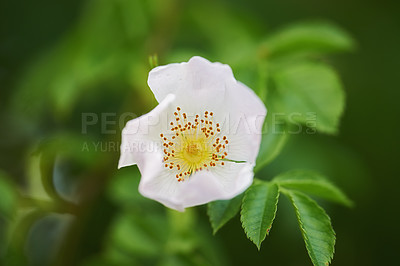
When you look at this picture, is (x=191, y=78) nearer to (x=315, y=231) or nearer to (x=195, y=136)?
(x=195, y=136)

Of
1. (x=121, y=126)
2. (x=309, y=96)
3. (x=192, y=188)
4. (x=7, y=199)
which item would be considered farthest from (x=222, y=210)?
(x=121, y=126)

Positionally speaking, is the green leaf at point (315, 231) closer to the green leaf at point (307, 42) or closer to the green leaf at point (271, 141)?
the green leaf at point (271, 141)

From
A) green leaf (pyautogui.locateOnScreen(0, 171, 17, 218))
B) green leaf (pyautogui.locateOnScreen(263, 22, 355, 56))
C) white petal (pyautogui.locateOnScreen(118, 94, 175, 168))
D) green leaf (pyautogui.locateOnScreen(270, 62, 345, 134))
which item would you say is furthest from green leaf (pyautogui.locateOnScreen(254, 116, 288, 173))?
green leaf (pyautogui.locateOnScreen(0, 171, 17, 218))

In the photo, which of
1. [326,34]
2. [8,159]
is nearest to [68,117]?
[8,159]

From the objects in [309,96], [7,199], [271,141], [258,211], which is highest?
[309,96]

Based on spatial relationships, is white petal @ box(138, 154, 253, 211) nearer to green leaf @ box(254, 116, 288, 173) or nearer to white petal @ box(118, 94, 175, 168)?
white petal @ box(118, 94, 175, 168)

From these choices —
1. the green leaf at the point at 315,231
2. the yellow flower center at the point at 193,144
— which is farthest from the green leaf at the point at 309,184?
the yellow flower center at the point at 193,144
